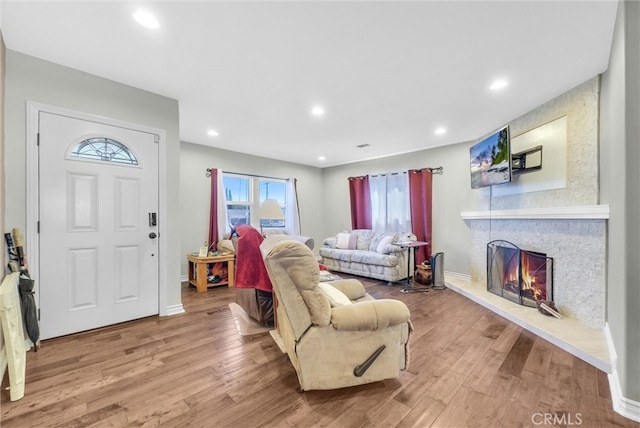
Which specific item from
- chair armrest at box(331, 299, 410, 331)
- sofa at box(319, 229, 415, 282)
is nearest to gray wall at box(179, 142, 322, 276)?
sofa at box(319, 229, 415, 282)

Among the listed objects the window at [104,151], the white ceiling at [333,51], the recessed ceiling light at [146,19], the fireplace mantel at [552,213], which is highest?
the recessed ceiling light at [146,19]

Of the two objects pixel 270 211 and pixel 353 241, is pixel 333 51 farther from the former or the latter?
pixel 353 241

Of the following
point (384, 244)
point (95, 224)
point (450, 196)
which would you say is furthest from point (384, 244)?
point (95, 224)

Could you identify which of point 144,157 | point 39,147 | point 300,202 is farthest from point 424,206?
point 39,147

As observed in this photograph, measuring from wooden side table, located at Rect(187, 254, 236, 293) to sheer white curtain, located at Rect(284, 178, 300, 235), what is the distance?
197 cm

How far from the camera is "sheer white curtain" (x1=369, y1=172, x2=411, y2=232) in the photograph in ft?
17.7

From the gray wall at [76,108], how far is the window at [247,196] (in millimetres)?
2172

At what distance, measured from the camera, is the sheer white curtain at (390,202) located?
212 inches

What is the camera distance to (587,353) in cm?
204

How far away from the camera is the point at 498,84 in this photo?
102 inches

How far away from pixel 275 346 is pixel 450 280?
3.33m

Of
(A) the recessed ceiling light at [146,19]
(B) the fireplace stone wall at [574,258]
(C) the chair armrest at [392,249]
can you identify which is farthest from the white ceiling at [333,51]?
(C) the chair armrest at [392,249]

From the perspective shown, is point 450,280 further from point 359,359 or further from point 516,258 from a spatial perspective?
point 359,359

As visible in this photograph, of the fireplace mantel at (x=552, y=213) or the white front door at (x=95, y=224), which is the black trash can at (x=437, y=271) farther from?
the white front door at (x=95, y=224)
